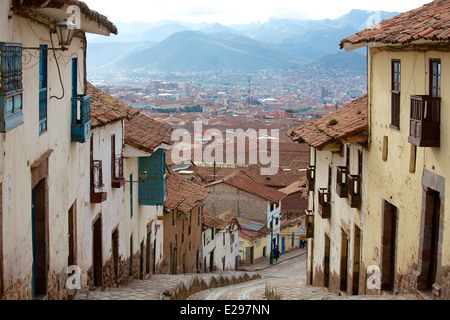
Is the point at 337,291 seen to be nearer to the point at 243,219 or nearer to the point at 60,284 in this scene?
the point at 60,284

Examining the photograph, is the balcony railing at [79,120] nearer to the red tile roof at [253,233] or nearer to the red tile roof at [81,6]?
the red tile roof at [81,6]

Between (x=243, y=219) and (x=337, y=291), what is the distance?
32.7 meters

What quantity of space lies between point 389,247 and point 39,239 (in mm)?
6434

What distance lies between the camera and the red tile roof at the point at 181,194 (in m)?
24.4

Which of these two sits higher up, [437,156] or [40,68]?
[40,68]

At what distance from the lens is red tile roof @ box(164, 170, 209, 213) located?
24.4m

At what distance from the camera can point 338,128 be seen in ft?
47.8

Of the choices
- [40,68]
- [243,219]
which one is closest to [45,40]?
[40,68]

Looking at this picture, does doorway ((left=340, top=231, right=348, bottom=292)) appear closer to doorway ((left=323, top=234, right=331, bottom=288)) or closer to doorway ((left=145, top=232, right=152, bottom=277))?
doorway ((left=323, top=234, right=331, bottom=288))

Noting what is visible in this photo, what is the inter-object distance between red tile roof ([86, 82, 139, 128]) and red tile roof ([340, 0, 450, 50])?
5.06 metres

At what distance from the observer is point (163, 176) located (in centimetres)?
1972

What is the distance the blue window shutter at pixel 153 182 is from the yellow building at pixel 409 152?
752 cm

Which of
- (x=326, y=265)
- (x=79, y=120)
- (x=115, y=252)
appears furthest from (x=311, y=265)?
(x=79, y=120)
